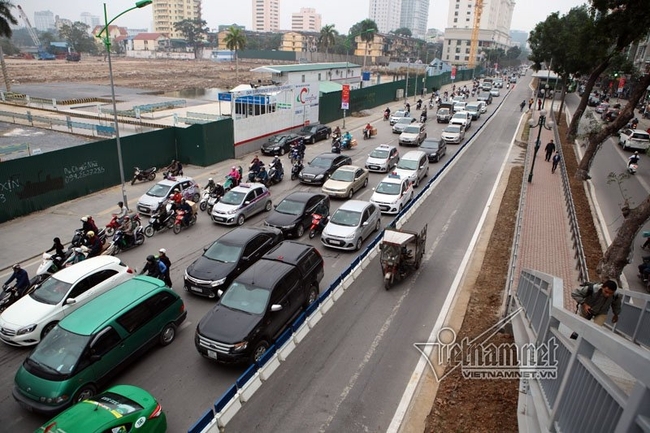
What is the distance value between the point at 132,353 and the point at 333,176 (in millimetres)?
15988

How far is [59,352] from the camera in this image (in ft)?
30.9

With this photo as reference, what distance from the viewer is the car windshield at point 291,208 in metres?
18.8

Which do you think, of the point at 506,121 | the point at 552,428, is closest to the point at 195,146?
the point at 552,428

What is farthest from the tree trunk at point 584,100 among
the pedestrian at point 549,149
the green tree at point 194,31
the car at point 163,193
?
the green tree at point 194,31

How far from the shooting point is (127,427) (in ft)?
25.2

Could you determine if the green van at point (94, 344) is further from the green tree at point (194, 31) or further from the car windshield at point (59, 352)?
the green tree at point (194, 31)

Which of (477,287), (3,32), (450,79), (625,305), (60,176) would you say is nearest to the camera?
(625,305)

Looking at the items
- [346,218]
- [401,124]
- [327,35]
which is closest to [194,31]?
[327,35]

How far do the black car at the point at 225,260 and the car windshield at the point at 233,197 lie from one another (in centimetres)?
504

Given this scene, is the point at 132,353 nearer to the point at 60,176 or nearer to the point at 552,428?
the point at 552,428

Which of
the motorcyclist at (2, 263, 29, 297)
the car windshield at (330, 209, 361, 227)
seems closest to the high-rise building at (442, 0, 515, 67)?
the car windshield at (330, 209, 361, 227)

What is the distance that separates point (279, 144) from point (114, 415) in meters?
27.5

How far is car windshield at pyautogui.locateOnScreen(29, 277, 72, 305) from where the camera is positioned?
38.5 feet

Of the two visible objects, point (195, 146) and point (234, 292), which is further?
point (195, 146)
